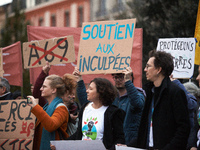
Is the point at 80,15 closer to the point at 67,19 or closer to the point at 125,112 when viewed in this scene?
the point at 67,19

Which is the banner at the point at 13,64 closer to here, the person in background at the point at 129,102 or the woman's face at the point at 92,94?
the person in background at the point at 129,102

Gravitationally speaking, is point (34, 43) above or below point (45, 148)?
above

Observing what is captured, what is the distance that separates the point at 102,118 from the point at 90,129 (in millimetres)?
171

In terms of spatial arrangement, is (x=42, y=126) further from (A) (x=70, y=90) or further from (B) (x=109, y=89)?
(B) (x=109, y=89)

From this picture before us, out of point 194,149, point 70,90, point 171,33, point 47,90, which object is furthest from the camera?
point 171,33

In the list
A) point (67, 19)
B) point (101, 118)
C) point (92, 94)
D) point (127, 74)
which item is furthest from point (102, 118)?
point (67, 19)

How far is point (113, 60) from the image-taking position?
5262 millimetres

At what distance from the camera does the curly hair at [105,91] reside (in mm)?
4715

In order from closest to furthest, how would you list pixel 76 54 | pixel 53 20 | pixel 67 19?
pixel 76 54, pixel 67 19, pixel 53 20

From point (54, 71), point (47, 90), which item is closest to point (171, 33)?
point (54, 71)

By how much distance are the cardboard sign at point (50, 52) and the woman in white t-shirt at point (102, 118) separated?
1345 millimetres

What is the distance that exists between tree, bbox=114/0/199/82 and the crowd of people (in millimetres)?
8021

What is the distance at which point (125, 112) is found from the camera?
15.6ft

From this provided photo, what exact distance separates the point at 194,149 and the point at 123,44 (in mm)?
1689
